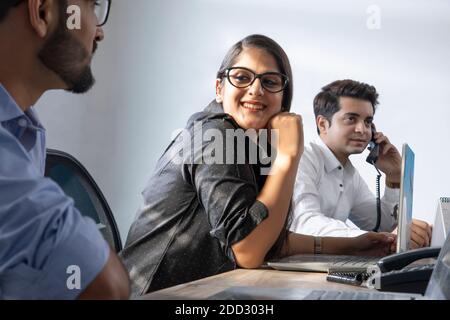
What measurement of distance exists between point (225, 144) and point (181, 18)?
1.61m

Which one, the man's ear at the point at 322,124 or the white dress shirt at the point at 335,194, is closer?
the white dress shirt at the point at 335,194

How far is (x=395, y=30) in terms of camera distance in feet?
8.51

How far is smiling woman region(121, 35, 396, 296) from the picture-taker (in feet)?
3.85

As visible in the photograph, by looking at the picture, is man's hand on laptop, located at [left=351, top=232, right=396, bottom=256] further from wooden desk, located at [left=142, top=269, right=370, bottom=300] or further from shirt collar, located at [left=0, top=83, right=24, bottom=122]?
shirt collar, located at [left=0, top=83, right=24, bottom=122]

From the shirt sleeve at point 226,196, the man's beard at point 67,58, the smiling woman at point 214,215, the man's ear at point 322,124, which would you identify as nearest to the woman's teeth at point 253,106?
the smiling woman at point 214,215

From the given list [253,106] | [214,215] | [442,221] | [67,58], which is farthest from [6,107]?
[442,221]

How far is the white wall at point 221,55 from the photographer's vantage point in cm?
252

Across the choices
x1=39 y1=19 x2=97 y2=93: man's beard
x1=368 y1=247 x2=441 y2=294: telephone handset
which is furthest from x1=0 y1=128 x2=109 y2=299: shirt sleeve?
x1=368 y1=247 x2=441 y2=294: telephone handset

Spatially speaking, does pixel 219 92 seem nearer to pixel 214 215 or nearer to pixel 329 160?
pixel 214 215

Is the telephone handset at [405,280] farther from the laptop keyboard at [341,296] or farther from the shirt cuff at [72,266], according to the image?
the shirt cuff at [72,266]

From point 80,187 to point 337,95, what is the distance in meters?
1.37

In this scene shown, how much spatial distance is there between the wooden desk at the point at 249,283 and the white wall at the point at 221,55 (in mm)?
1494

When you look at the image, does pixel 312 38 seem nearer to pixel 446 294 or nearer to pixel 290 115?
pixel 290 115
